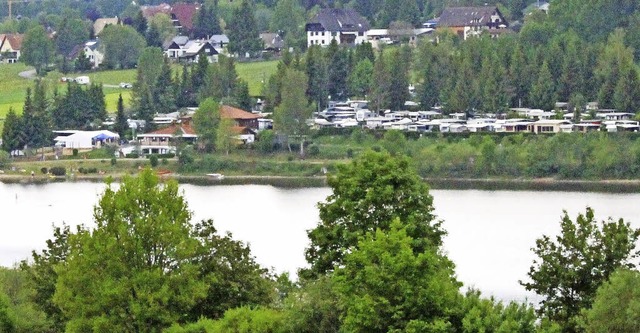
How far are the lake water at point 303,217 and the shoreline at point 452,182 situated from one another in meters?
0.88

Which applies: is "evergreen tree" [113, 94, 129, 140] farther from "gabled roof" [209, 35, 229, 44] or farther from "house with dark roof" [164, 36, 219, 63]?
"gabled roof" [209, 35, 229, 44]

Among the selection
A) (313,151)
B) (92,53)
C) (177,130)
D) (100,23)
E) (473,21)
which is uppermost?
(100,23)

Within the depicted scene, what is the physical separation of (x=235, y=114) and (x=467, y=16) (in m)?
18.1

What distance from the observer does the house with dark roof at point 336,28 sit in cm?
6625

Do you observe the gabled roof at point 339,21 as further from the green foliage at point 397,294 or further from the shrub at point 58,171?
the green foliage at point 397,294

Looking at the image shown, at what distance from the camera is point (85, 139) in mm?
50781

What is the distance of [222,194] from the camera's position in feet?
138

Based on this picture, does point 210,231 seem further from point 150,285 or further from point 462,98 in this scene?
point 462,98

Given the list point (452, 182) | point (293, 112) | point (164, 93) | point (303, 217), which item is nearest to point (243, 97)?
point (164, 93)

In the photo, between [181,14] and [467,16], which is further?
[181,14]

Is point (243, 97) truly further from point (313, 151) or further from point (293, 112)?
point (313, 151)

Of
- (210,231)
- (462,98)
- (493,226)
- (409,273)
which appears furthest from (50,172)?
(409,273)

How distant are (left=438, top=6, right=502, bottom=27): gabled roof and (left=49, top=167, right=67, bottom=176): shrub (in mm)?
22330

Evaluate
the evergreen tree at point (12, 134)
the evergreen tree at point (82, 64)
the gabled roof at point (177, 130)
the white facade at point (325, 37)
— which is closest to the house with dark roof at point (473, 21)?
the white facade at point (325, 37)
